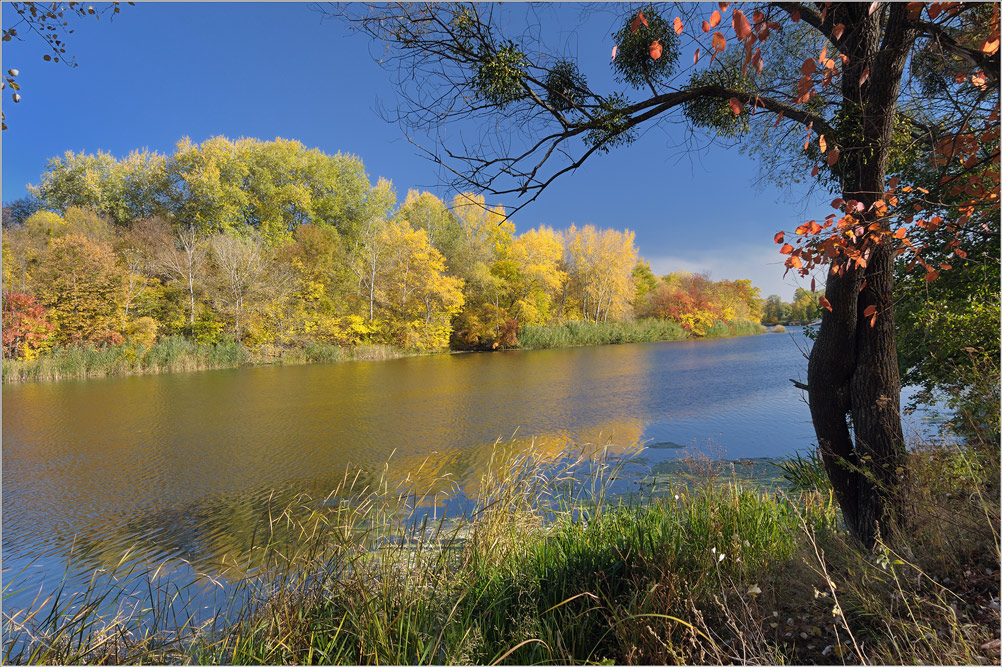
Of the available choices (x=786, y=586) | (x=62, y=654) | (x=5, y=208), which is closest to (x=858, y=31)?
(x=786, y=586)

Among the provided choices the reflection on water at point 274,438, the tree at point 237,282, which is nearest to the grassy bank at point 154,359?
Answer: the tree at point 237,282

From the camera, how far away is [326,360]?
17406 mm

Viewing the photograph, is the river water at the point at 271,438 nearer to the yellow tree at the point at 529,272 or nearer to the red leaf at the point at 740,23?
the red leaf at the point at 740,23

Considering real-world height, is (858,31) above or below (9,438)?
above

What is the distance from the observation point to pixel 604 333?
919 inches

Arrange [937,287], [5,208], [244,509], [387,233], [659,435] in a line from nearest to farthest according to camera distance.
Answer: [937,287] < [244,509] < [659,435] < [387,233] < [5,208]

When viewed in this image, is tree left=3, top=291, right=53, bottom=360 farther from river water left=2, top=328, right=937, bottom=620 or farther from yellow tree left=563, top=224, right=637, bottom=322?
yellow tree left=563, top=224, right=637, bottom=322

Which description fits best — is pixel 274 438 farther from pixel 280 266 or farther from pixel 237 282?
pixel 280 266

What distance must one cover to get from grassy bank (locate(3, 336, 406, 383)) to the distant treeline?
384mm

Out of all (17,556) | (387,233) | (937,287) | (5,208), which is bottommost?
(17,556)

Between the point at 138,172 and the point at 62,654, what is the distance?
25.6 metres

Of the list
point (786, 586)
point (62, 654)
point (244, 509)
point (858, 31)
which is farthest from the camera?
point (244, 509)

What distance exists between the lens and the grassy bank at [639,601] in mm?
1416

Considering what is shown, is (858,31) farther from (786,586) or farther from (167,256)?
(167,256)
